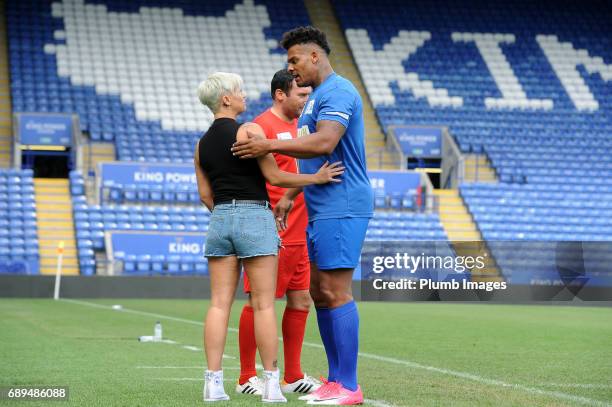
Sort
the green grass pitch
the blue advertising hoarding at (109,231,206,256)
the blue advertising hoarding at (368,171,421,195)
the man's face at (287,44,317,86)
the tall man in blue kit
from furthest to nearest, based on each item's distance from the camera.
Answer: the blue advertising hoarding at (368,171,421,195)
the blue advertising hoarding at (109,231,206,256)
the green grass pitch
the man's face at (287,44,317,86)
the tall man in blue kit

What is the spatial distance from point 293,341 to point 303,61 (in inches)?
69.1

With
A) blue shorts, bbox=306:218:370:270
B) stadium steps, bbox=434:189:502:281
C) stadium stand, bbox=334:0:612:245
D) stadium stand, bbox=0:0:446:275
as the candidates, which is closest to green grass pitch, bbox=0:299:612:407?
blue shorts, bbox=306:218:370:270

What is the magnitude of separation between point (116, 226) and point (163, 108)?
518 cm

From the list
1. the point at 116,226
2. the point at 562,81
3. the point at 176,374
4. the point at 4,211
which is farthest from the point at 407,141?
the point at 176,374

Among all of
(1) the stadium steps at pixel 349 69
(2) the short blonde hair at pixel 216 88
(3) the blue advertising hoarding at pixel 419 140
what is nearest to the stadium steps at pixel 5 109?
(1) the stadium steps at pixel 349 69

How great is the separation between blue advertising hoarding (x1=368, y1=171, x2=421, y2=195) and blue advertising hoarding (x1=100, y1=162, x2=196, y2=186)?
4461 mm

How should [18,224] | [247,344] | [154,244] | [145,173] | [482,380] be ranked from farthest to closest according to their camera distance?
[145,173], [18,224], [154,244], [482,380], [247,344]

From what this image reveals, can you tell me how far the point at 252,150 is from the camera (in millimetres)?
5961

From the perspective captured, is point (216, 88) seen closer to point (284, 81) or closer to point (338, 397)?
point (284, 81)

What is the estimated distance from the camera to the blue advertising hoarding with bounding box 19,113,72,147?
28.0 meters

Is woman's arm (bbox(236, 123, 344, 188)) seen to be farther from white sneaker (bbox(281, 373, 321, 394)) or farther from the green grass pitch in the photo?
white sneaker (bbox(281, 373, 321, 394))

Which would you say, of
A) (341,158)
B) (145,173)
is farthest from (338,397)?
(145,173)

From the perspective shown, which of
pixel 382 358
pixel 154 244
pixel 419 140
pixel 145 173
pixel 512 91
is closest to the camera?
pixel 382 358

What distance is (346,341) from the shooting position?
607 centimetres
